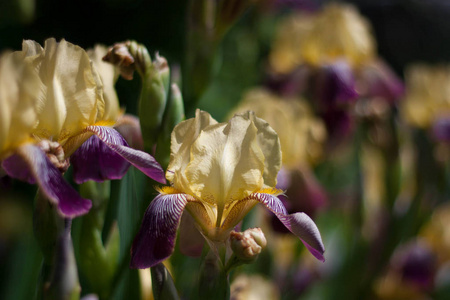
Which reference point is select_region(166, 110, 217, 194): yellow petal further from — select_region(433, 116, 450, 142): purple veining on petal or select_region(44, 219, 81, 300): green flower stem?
select_region(433, 116, 450, 142): purple veining on petal

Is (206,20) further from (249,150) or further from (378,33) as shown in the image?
(378,33)

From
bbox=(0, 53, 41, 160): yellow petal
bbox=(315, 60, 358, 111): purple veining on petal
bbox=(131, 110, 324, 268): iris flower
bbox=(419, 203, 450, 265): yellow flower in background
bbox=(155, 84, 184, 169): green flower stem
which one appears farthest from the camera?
bbox=(419, 203, 450, 265): yellow flower in background

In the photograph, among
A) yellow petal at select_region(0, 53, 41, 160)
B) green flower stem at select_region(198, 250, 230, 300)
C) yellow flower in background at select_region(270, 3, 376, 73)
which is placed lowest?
yellow flower in background at select_region(270, 3, 376, 73)

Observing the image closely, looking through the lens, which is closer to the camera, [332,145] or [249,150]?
[249,150]

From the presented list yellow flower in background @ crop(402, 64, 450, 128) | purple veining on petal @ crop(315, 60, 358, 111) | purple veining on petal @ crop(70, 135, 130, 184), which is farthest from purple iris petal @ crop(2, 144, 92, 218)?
yellow flower in background @ crop(402, 64, 450, 128)

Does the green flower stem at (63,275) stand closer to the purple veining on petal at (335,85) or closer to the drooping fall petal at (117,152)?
the drooping fall petal at (117,152)

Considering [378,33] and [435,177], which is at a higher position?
[435,177]

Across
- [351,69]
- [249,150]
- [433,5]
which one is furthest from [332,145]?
[433,5]
